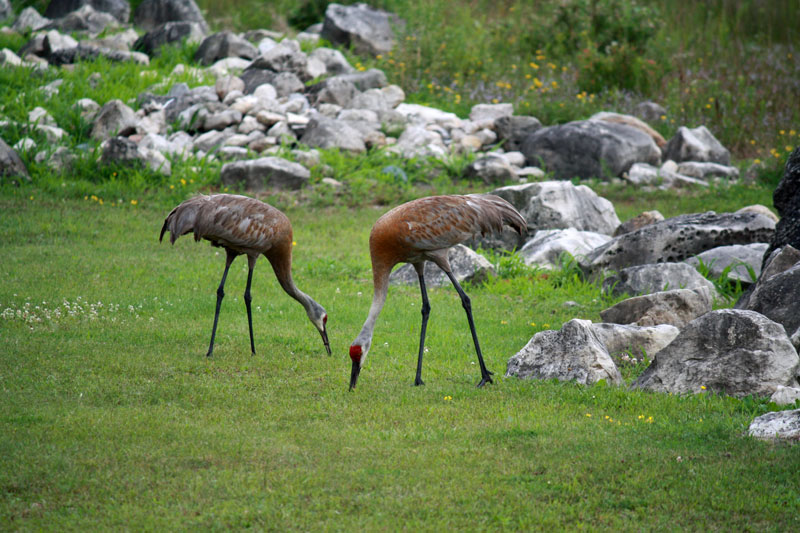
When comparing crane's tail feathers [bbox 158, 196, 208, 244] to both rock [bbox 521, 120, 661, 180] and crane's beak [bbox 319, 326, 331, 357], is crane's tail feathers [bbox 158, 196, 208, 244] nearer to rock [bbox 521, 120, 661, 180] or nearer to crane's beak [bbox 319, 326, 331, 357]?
crane's beak [bbox 319, 326, 331, 357]

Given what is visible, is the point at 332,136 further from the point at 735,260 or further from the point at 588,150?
the point at 735,260

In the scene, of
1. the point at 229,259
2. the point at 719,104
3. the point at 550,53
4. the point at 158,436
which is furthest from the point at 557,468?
the point at 550,53

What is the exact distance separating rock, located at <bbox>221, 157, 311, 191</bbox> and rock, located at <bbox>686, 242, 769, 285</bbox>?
274 inches

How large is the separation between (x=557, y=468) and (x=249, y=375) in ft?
9.80

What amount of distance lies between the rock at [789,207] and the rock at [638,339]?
1.82 m

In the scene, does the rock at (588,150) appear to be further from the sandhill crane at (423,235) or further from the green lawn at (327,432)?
the sandhill crane at (423,235)

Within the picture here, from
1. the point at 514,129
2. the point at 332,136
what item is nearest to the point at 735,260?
the point at 514,129

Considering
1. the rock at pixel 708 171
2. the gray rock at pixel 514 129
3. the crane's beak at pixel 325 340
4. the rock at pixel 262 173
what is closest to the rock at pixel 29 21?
the rock at pixel 262 173

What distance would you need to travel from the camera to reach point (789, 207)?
27.9 feet

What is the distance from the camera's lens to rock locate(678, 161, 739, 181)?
15.0m

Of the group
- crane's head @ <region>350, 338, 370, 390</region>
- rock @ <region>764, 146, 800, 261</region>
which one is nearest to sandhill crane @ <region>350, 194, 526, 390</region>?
crane's head @ <region>350, 338, 370, 390</region>

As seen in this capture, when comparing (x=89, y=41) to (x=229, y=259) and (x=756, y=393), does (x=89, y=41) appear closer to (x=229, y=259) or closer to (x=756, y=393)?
(x=229, y=259)

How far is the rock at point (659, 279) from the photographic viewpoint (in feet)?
29.5

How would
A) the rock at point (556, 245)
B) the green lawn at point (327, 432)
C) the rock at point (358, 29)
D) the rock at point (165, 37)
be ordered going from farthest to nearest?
the rock at point (358, 29), the rock at point (165, 37), the rock at point (556, 245), the green lawn at point (327, 432)
